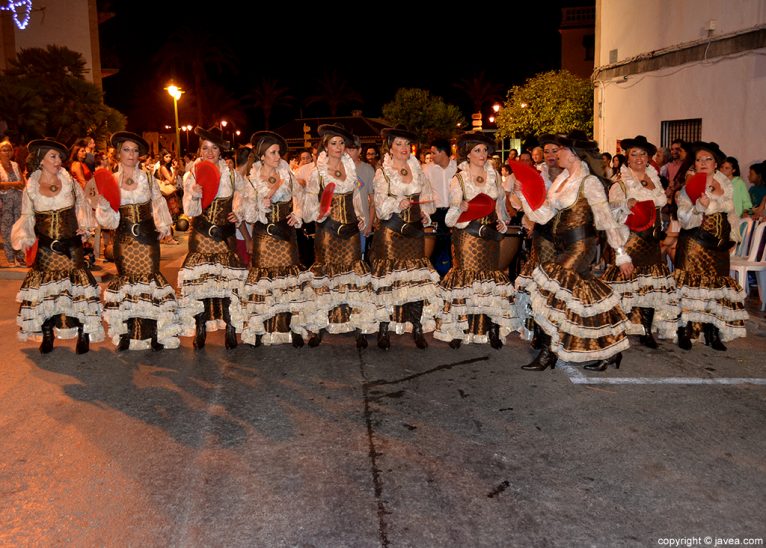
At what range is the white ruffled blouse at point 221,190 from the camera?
712 cm

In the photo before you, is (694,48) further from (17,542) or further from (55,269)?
(17,542)

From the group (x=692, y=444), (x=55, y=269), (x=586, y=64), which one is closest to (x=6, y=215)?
(x=55, y=269)

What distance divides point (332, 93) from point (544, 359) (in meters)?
69.7

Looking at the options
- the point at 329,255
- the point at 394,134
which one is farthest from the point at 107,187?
the point at 394,134

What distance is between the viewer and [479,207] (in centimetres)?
691

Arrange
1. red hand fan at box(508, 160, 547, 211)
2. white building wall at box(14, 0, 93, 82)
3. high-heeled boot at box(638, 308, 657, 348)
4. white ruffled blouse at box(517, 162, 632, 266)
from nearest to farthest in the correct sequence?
1. white ruffled blouse at box(517, 162, 632, 266)
2. red hand fan at box(508, 160, 547, 211)
3. high-heeled boot at box(638, 308, 657, 348)
4. white building wall at box(14, 0, 93, 82)

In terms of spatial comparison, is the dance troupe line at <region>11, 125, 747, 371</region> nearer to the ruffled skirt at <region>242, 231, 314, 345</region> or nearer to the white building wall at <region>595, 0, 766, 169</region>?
the ruffled skirt at <region>242, 231, 314, 345</region>

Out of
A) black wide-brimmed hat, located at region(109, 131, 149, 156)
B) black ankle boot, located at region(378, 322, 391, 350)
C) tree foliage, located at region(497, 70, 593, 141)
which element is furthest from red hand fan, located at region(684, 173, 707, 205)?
tree foliage, located at region(497, 70, 593, 141)

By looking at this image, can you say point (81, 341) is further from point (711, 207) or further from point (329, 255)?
point (711, 207)

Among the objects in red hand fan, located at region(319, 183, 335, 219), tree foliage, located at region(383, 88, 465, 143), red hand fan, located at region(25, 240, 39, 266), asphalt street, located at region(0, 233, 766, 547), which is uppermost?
tree foliage, located at region(383, 88, 465, 143)

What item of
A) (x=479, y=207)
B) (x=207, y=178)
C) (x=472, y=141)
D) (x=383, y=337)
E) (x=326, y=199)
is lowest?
(x=383, y=337)

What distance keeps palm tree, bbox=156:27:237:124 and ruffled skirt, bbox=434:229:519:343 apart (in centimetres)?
4450

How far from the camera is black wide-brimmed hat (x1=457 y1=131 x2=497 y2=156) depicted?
7.04m

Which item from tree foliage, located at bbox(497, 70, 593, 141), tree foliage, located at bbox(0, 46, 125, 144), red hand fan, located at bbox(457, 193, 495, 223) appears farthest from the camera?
tree foliage, located at bbox(497, 70, 593, 141)
